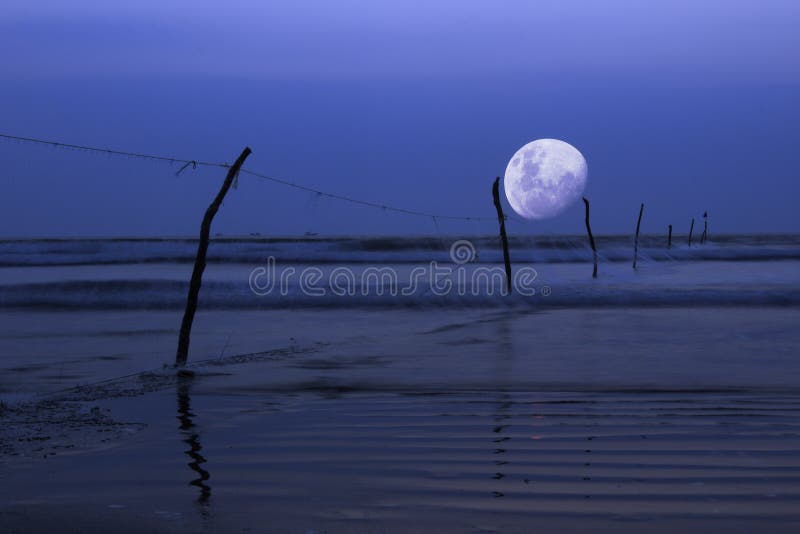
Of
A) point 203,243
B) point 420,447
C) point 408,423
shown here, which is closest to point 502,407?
point 408,423

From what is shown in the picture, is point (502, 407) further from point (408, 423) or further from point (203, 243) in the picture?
point (203, 243)

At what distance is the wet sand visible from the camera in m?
4.19

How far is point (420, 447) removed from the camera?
571 cm

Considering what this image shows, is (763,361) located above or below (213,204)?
below

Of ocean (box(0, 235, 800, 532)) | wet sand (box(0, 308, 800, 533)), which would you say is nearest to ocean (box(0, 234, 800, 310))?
ocean (box(0, 235, 800, 532))

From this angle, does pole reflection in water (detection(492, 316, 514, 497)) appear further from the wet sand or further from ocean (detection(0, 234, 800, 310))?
ocean (detection(0, 234, 800, 310))

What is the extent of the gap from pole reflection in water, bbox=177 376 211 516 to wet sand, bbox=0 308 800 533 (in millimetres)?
26

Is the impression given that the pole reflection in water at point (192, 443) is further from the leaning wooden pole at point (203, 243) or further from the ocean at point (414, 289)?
the ocean at point (414, 289)

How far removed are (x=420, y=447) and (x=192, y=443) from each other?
162cm

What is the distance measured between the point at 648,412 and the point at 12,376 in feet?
23.8

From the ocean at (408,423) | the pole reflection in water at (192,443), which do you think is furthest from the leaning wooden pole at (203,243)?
the pole reflection in water at (192,443)

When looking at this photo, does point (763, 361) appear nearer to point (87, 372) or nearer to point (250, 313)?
point (87, 372)

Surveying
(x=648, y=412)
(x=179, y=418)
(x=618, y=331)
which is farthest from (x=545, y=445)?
(x=618, y=331)

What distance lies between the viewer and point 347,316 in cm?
1891
